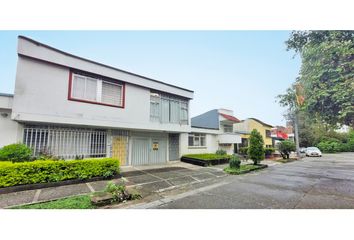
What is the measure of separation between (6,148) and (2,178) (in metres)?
1.65

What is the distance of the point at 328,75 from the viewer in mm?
8203

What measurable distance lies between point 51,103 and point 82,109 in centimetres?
136

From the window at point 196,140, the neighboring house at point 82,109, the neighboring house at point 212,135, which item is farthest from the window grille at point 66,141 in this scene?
the window at point 196,140

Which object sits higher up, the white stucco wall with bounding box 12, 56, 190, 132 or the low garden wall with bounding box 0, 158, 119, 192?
the white stucco wall with bounding box 12, 56, 190, 132

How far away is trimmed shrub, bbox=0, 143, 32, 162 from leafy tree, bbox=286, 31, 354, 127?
544 inches

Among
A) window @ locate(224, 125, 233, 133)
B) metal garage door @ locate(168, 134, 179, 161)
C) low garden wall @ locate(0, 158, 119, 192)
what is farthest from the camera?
window @ locate(224, 125, 233, 133)

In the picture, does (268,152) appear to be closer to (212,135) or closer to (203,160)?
(212,135)

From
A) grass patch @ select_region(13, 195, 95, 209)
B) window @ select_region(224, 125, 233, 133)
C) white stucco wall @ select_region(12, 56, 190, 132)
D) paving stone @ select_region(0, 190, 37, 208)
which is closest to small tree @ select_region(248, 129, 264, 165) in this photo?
window @ select_region(224, 125, 233, 133)

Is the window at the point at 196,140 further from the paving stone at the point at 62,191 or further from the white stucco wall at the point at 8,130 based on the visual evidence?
the white stucco wall at the point at 8,130

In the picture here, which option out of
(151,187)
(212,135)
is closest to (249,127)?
(212,135)

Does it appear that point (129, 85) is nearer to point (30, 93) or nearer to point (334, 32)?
point (30, 93)

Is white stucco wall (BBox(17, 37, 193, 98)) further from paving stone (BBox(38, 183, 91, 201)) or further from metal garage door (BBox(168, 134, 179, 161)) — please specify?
paving stone (BBox(38, 183, 91, 201))

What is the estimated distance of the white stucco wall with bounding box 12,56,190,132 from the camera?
740cm

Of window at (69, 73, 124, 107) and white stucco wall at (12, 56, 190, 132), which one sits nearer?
white stucco wall at (12, 56, 190, 132)
